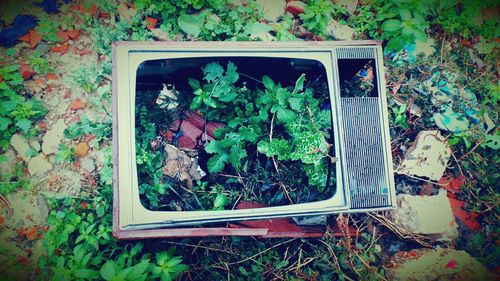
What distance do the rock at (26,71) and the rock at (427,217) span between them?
101 inches

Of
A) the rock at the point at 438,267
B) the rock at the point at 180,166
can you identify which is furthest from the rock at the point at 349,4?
the rock at the point at 438,267

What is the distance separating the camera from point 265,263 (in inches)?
81.0

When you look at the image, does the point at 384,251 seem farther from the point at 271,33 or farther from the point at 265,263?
the point at 271,33

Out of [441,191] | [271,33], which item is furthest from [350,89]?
[441,191]

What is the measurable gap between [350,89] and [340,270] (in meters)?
1.18

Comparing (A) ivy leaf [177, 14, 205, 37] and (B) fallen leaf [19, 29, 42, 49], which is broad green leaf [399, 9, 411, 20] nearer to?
(A) ivy leaf [177, 14, 205, 37]

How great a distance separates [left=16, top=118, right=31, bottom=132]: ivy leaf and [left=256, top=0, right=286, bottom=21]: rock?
1734 millimetres

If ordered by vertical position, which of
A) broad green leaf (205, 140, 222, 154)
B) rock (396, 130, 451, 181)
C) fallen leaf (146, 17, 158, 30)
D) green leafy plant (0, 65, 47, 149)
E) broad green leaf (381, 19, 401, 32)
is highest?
fallen leaf (146, 17, 158, 30)

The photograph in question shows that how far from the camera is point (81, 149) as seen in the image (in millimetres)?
2141

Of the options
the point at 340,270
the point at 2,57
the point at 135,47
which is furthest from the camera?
the point at 2,57

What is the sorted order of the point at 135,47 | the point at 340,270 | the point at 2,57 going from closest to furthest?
the point at 135,47 → the point at 340,270 → the point at 2,57

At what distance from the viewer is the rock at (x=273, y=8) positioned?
239cm

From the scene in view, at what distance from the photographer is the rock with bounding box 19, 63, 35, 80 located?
2.19 meters

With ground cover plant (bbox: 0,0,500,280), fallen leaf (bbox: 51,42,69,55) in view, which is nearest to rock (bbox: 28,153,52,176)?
ground cover plant (bbox: 0,0,500,280)
